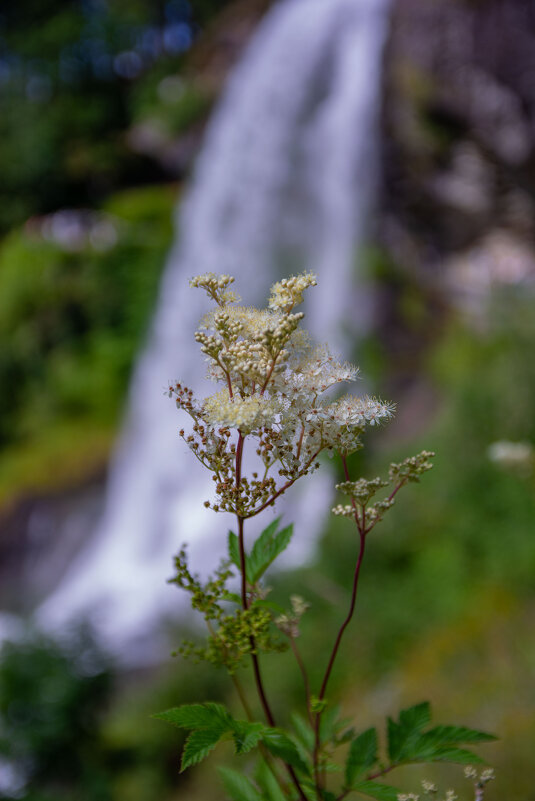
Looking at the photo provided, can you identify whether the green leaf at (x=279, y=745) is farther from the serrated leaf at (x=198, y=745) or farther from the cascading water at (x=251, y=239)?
the cascading water at (x=251, y=239)

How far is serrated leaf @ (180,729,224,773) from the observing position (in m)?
0.76

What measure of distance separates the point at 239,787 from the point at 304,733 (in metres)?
0.14

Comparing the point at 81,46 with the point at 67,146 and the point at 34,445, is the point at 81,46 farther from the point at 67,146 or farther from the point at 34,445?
the point at 34,445

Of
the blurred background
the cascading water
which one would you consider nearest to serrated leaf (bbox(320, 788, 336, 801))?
the blurred background

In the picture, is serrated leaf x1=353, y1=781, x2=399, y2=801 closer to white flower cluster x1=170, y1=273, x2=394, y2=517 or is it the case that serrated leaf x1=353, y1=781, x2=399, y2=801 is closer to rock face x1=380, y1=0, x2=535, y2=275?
white flower cluster x1=170, y1=273, x2=394, y2=517

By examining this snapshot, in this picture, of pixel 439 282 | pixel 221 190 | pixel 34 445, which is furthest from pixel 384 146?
pixel 34 445

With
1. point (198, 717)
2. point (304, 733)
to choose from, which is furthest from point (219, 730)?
point (304, 733)

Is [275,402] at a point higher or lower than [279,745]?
higher

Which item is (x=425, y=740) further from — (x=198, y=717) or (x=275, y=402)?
(x=275, y=402)

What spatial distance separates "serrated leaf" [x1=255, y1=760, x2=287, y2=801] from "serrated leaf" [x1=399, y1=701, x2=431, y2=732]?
195mm

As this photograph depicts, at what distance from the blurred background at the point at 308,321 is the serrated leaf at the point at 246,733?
48.6 inches

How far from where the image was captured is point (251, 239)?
8.51 metres

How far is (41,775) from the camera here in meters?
3.48

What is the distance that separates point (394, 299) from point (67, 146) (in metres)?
7.46
